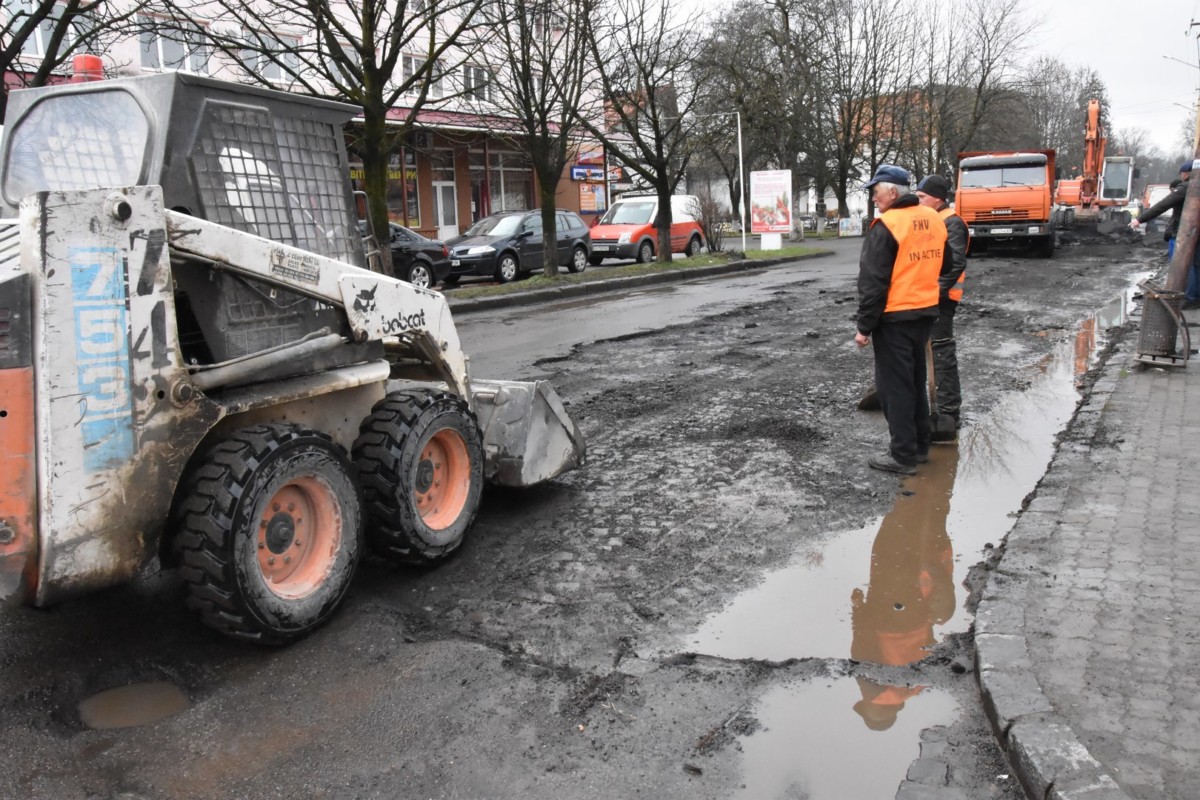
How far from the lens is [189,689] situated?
3.57 m

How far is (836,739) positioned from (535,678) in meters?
1.11

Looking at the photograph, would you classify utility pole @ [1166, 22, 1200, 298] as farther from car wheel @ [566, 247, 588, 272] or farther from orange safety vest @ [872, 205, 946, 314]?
car wheel @ [566, 247, 588, 272]

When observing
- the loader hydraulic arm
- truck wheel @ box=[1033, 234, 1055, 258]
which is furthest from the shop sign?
the loader hydraulic arm

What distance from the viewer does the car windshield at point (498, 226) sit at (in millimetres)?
21750

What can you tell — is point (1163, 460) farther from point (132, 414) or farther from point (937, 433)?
point (132, 414)

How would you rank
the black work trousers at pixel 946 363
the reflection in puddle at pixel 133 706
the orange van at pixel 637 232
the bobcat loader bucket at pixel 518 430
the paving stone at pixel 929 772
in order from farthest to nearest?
1. the orange van at pixel 637 232
2. the black work trousers at pixel 946 363
3. the bobcat loader bucket at pixel 518 430
4. the reflection in puddle at pixel 133 706
5. the paving stone at pixel 929 772

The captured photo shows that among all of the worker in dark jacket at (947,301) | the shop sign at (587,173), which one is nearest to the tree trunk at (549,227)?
the worker in dark jacket at (947,301)

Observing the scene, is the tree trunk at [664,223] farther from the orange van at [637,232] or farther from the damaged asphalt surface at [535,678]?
the damaged asphalt surface at [535,678]

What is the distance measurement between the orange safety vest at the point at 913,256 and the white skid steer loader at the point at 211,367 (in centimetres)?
270

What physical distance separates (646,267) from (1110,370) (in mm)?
14711

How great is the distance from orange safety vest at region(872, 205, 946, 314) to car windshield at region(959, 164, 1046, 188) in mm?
20606

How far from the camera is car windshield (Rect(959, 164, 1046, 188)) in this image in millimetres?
24219

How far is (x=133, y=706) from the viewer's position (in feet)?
11.3

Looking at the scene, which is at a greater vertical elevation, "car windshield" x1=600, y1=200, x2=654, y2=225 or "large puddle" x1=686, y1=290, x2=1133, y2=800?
"car windshield" x1=600, y1=200, x2=654, y2=225
